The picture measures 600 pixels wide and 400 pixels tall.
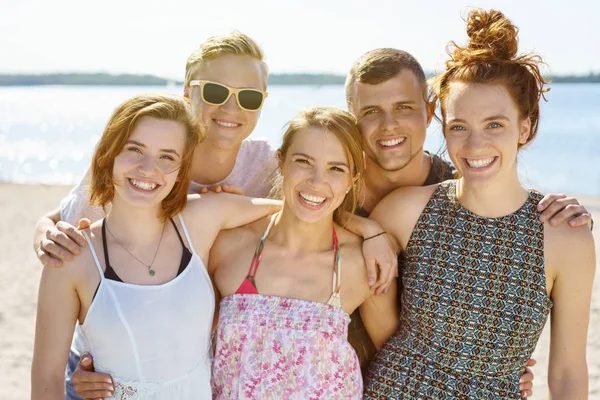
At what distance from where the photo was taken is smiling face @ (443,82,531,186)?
2.94 m

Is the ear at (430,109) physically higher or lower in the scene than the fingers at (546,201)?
higher

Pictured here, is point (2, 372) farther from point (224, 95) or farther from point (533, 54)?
point (533, 54)

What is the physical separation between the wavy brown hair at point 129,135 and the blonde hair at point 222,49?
723mm

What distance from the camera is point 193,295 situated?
2904 mm

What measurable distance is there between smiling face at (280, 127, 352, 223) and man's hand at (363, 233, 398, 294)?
26 centimetres

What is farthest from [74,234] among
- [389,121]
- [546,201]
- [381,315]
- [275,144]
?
[275,144]

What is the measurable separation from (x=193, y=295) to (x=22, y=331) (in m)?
6.57

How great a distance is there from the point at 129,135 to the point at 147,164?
0.15 m

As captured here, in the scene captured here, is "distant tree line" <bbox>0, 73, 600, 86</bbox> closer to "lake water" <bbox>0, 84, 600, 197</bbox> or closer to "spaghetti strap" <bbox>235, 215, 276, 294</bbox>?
"lake water" <bbox>0, 84, 600, 197</bbox>

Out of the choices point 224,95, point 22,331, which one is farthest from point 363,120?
point 22,331

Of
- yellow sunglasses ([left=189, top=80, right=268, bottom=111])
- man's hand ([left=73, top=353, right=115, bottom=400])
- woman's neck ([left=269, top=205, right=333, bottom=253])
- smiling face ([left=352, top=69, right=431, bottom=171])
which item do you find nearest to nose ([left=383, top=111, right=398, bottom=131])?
smiling face ([left=352, top=69, right=431, bottom=171])

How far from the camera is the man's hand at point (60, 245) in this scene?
2797mm

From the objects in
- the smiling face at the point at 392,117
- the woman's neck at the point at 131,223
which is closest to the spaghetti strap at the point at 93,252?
the woman's neck at the point at 131,223

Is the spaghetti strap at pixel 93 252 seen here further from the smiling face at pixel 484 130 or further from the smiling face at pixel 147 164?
the smiling face at pixel 484 130
